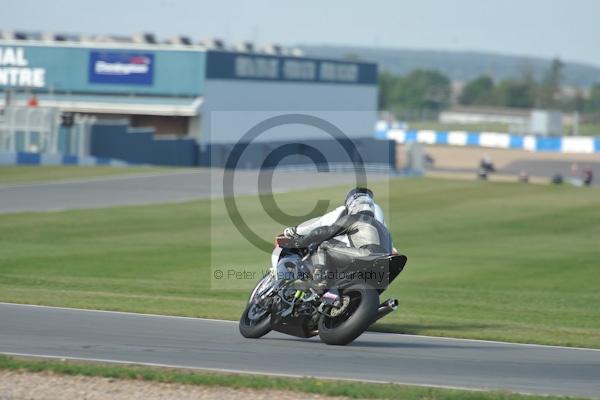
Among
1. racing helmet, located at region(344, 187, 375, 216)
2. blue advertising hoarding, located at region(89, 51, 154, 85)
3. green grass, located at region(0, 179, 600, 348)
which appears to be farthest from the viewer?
blue advertising hoarding, located at region(89, 51, 154, 85)

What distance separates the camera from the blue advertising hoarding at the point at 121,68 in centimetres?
7294

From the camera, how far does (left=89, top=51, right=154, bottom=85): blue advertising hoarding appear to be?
239 feet

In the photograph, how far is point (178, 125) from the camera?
73.2m

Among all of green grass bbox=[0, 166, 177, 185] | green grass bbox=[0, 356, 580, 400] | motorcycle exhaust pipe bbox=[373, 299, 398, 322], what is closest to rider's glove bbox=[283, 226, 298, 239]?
motorcycle exhaust pipe bbox=[373, 299, 398, 322]

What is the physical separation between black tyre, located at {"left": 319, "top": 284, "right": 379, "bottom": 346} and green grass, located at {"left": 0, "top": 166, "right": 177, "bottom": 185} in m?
31.8

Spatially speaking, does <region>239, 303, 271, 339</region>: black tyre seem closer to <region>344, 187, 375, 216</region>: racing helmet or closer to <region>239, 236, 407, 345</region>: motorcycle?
<region>239, 236, 407, 345</region>: motorcycle

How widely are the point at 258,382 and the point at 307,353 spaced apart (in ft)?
5.93

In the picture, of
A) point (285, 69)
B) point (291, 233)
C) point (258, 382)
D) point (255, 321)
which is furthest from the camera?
point (285, 69)

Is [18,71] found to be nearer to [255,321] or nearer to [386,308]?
[255,321]

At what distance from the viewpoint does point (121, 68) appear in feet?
241

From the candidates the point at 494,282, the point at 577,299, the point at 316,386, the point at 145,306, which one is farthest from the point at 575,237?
the point at 316,386

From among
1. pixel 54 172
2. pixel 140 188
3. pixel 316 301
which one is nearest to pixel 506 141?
pixel 54 172

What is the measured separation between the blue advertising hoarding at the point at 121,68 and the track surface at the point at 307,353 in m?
60.8

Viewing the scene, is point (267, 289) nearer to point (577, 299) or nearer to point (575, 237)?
point (577, 299)
